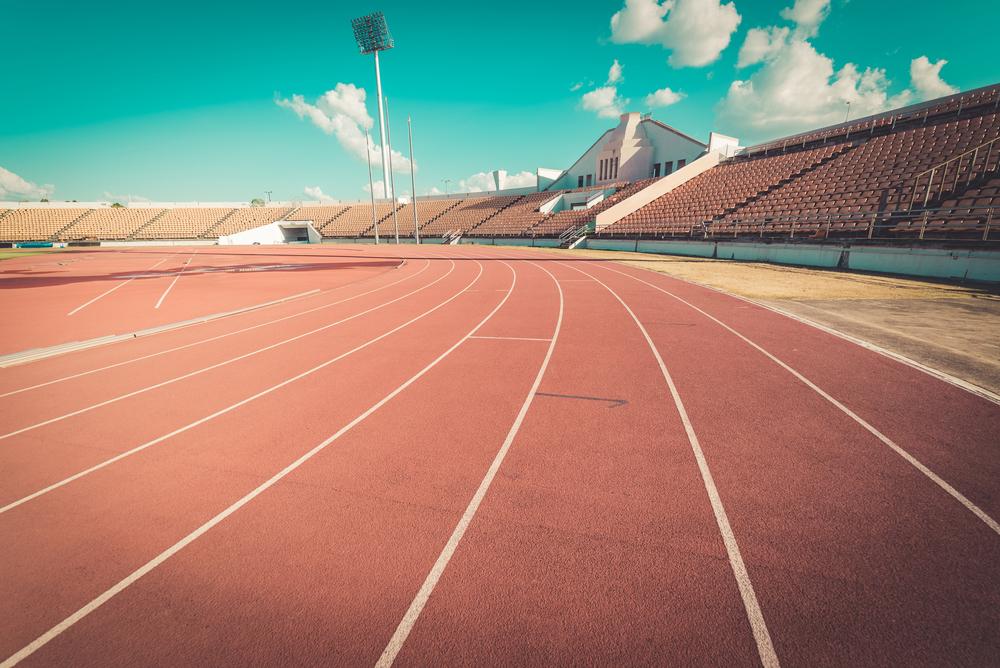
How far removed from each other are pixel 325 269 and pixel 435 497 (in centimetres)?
1906

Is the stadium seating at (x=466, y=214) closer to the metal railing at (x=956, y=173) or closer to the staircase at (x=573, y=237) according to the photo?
the staircase at (x=573, y=237)

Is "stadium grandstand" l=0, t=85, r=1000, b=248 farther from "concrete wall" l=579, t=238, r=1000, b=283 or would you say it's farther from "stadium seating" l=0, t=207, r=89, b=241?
"concrete wall" l=579, t=238, r=1000, b=283

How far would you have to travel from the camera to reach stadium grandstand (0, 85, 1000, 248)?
48.9 ft

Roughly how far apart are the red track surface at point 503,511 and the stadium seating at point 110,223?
222ft

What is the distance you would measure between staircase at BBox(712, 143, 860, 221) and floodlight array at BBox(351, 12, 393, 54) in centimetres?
3691

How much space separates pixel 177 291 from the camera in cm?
1327

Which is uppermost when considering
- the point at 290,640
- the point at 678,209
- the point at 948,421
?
the point at 678,209

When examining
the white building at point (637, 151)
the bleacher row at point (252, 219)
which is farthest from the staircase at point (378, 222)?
the white building at point (637, 151)

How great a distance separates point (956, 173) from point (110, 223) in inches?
3344

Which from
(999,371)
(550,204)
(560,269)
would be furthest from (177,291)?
(550,204)

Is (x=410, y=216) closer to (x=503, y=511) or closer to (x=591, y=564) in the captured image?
(x=503, y=511)

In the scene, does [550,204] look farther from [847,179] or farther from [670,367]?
[670,367]

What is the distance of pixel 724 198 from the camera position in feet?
81.3

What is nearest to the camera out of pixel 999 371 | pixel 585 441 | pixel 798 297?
pixel 585 441
